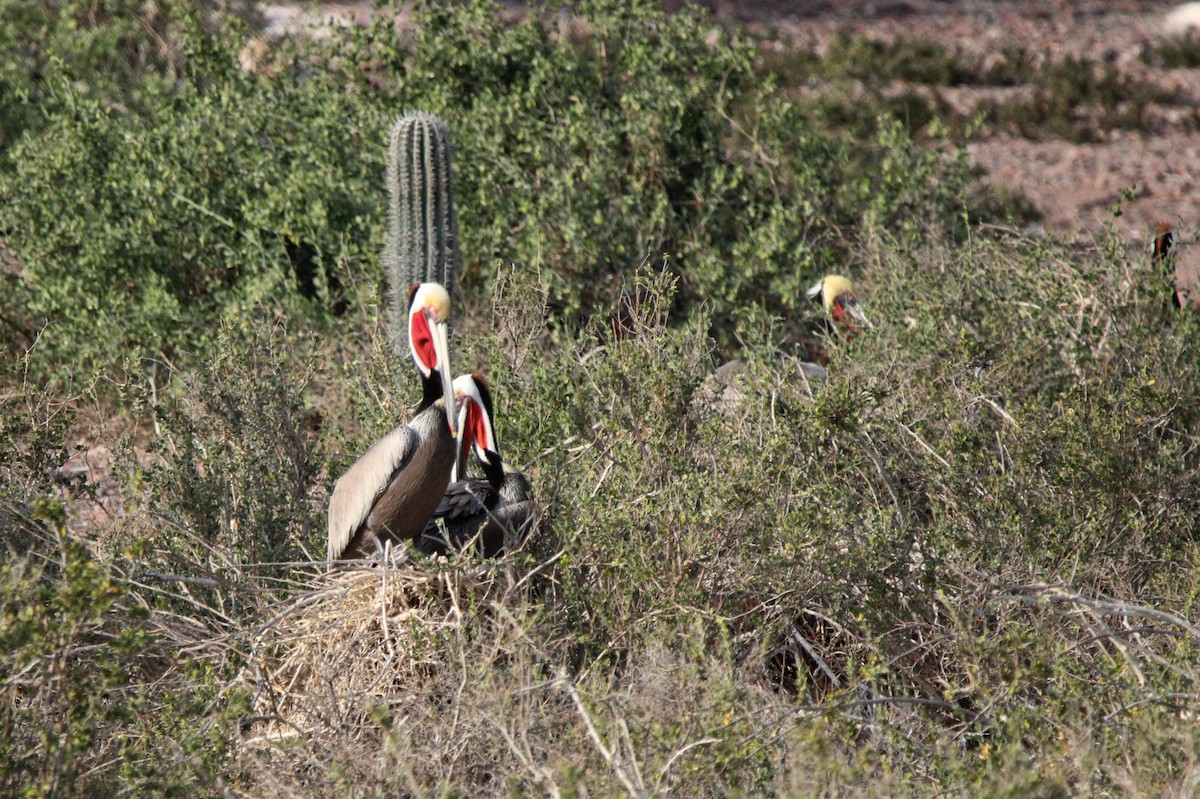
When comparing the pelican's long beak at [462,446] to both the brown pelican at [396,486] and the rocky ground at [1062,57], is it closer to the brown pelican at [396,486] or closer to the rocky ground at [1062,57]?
the brown pelican at [396,486]

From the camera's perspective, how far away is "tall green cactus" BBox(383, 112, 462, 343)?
6641 mm

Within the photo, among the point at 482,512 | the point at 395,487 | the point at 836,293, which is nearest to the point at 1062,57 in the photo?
the point at 836,293

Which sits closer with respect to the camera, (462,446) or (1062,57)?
(462,446)

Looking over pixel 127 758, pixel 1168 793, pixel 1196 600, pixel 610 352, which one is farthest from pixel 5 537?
pixel 1196 600

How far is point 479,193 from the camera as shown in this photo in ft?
24.4

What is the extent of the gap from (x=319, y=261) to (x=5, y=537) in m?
2.82

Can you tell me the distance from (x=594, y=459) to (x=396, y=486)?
700mm

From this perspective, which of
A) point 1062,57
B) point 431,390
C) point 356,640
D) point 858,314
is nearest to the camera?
point 356,640

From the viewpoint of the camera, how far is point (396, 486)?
468 centimetres

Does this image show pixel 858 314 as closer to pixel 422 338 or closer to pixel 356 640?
pixel 422 338

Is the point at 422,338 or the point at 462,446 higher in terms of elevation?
the point at 422,338

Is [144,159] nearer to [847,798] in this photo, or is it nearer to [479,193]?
[479,193]

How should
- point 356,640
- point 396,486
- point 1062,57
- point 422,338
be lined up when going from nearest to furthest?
1. point 356,640
2. point 396,486
3. point 422,338
4. point 1062,57

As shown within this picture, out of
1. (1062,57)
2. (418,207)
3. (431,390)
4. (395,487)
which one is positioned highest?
(418,207)
